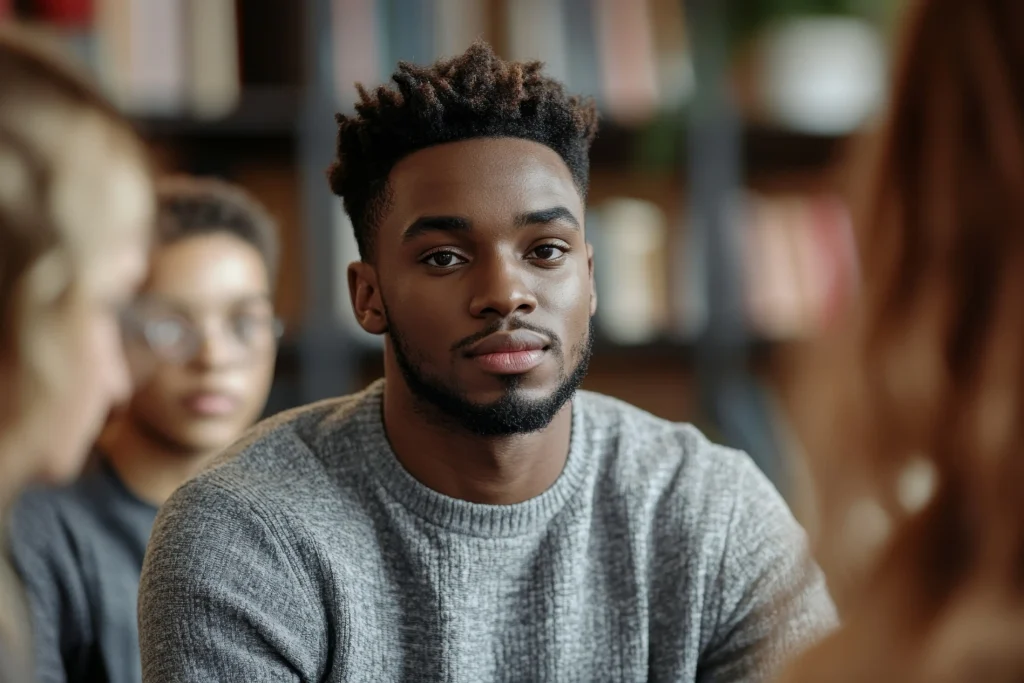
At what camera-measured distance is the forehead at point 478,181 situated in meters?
0.93

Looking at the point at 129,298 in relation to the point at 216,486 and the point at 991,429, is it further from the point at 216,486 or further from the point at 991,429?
the point at 991,429

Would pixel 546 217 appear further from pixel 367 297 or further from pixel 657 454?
pixel 657 454

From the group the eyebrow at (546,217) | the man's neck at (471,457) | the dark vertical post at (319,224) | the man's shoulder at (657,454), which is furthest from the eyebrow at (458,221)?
the dark vertical post at (319,224)

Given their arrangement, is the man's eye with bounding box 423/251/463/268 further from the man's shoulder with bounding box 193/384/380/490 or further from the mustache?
the man's shoulder with bounding box 193/384/380/490

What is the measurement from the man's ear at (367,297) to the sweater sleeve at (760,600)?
0.39m

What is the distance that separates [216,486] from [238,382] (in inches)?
12.1

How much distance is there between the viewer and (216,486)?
99 centimetres

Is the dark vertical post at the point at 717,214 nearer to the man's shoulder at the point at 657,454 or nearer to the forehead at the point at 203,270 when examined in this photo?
the man's shoulder at the point at 657,454

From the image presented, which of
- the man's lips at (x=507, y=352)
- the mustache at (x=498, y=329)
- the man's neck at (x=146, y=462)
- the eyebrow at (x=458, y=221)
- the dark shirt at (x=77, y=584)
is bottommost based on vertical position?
the dark shirt at (x=77, y=584)

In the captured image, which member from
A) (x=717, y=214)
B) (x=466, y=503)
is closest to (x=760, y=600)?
(x=466, y=503)

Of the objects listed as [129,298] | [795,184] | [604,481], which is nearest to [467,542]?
[604,481]

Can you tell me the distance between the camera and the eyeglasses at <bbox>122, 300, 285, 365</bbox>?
1271 millimetres

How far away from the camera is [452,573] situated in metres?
0.98

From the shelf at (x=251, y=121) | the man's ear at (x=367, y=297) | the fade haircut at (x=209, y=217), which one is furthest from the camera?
the shelf at (x=251, y=121)
